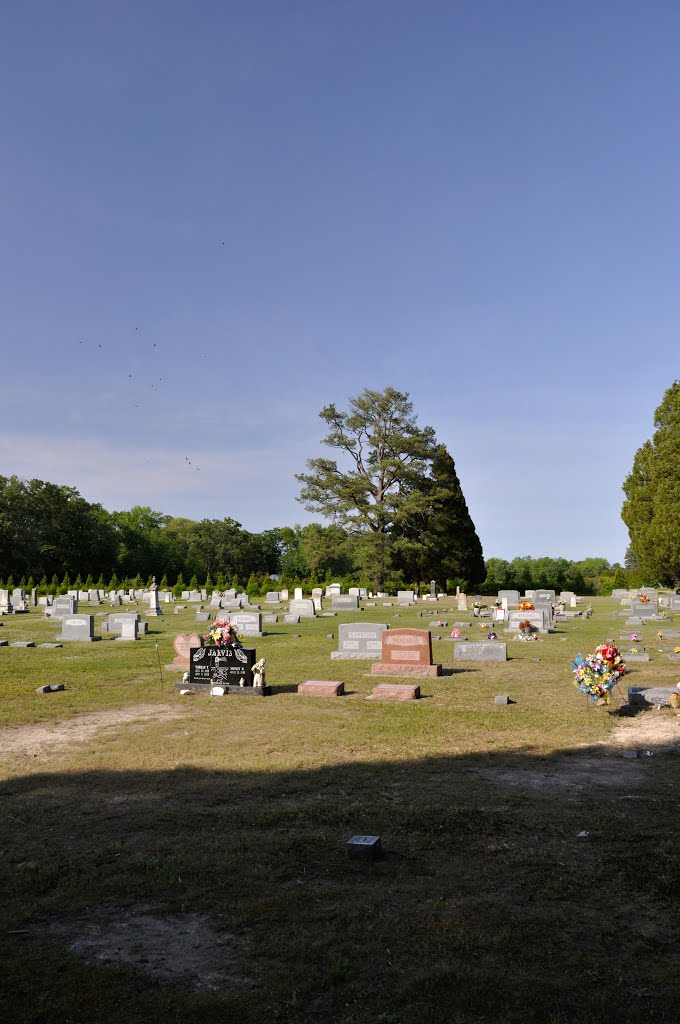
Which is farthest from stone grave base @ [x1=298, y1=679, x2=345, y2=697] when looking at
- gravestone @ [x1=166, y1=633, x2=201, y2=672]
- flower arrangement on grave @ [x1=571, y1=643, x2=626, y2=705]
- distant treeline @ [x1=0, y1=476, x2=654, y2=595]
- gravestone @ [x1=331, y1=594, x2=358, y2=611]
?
distant treeline @ [x1=0, y1=476, x2=654, y2=595]

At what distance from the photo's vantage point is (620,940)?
5.36m

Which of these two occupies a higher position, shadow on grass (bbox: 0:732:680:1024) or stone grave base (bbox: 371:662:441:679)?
stone grave base (bbox: 371:662:441:679)

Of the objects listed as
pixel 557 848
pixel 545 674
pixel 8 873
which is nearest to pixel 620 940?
pixel 557 848

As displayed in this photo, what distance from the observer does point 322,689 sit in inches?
627

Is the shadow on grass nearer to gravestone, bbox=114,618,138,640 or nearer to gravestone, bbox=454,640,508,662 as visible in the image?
gravestone, bbox=454,640,508,662

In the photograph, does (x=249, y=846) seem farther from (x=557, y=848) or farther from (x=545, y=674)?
(x=545, y=674)

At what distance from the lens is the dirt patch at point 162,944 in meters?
5.05

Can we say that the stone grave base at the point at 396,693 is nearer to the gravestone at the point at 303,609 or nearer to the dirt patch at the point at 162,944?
the dirt patch at the point at 162,944

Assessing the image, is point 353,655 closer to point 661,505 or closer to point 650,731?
point 650,731

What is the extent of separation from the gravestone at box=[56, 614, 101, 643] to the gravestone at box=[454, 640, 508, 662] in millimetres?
14314

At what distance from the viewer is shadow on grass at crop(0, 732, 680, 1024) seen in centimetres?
468

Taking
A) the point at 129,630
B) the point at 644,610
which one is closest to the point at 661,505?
the point at 644,610

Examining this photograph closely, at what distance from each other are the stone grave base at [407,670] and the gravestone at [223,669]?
3772 millimetres

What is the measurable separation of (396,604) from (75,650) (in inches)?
1106
